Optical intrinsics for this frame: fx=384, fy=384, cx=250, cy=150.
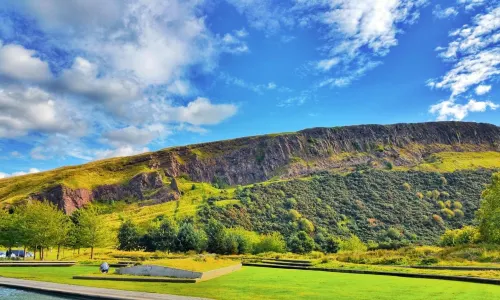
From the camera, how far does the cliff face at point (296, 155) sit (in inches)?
4904

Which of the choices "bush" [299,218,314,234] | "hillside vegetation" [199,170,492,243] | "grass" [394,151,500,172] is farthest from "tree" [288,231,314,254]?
"grass" [394,151,500,172]

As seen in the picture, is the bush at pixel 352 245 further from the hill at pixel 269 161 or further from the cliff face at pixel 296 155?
the cliff face at pixel 296 155

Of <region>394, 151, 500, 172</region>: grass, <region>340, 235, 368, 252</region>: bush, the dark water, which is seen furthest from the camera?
<region>394, 151, 500, 172</region>: grass

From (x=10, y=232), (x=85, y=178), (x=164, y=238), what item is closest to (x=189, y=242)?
(x=164, y=238)

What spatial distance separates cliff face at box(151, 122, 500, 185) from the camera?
128 meters

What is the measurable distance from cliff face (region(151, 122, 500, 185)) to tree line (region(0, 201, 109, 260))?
83809mm

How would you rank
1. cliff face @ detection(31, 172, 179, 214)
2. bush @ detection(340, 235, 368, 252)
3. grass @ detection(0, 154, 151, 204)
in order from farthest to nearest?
grass @ detection(0, 154, 151, 204), cliff face @ detection(31, 172, 179, 214), bush @ detection(340, 235, 368, 252)

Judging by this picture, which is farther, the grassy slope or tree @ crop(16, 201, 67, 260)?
the grassy slope

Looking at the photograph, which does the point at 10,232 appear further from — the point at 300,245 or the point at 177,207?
the point at 177,207

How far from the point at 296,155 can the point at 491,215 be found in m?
95.0

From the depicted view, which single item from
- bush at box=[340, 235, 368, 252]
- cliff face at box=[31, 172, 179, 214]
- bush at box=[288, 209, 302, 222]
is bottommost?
bush at box=[340, 235, 368, 252]

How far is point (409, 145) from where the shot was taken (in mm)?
130750

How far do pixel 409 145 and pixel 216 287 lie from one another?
12616cm

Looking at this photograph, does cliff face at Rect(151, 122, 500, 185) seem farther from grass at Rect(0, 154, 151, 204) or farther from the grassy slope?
the grassy slope
